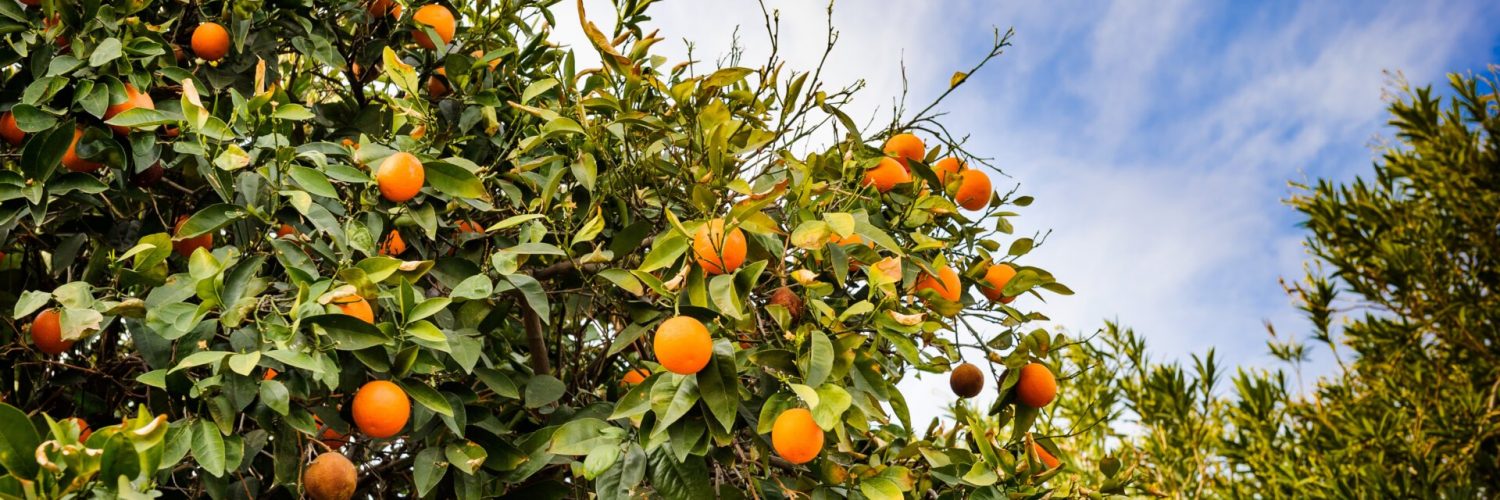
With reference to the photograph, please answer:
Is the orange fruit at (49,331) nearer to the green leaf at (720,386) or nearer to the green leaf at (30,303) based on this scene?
the green leaf at (30,303)

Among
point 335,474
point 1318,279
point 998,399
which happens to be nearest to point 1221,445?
point 1318,279

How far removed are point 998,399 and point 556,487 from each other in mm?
644

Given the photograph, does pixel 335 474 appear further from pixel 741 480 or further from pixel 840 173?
pixel 840 173

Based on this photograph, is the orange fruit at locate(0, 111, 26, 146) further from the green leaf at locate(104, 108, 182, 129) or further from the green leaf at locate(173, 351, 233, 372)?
the green leaf at locate(173, 351, 233, 372)

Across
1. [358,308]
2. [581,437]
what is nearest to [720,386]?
[581,437]

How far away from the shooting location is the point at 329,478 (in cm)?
137

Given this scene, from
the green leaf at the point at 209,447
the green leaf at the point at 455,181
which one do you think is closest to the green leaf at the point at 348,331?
the green leaf at the point at 209,447

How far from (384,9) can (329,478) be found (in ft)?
2.76

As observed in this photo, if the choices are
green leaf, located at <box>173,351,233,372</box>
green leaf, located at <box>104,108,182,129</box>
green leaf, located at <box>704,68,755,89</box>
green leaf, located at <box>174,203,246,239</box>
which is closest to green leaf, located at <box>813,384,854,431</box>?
green leaf, located at <box>704,68,755,89</box>

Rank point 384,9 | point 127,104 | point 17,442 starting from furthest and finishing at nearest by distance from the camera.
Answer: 1. point 384,9
2. point 127,104
3. point 17,442

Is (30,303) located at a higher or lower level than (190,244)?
lower

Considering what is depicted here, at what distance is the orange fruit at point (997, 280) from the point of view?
1546mm

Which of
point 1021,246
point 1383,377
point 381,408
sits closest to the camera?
point 381,408

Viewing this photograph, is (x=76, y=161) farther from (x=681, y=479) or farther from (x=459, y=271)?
(x=681, y=479)
